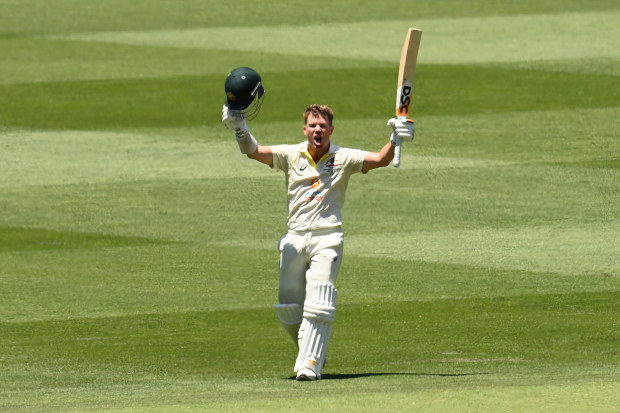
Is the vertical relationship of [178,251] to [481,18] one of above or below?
below

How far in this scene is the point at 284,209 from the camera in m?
15.8

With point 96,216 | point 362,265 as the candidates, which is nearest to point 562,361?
point 362,265

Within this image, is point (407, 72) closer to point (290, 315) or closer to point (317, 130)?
point (317, 130)

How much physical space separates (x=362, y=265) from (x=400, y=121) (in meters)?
4.43

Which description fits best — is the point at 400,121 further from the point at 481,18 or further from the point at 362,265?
the point at 481,18

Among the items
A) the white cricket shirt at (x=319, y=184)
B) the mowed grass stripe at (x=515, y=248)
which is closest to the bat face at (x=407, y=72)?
the white cricket shirt at (x=319, y=184)

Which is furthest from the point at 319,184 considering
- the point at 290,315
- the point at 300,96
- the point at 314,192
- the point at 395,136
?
the point at 300,96

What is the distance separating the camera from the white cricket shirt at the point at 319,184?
31.8 feet

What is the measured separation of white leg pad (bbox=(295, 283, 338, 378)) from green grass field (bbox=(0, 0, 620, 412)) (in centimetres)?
24

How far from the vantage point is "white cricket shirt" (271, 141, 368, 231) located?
9688 millimetres

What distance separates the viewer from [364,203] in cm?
1591

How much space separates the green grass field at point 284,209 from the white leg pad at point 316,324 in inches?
9.4

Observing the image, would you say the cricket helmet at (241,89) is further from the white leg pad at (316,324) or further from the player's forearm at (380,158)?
the white leg pad at (316,324)

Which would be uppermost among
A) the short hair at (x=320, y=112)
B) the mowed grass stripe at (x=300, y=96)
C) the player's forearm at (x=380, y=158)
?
the mowed grass stripe at (x=300, y=96)
